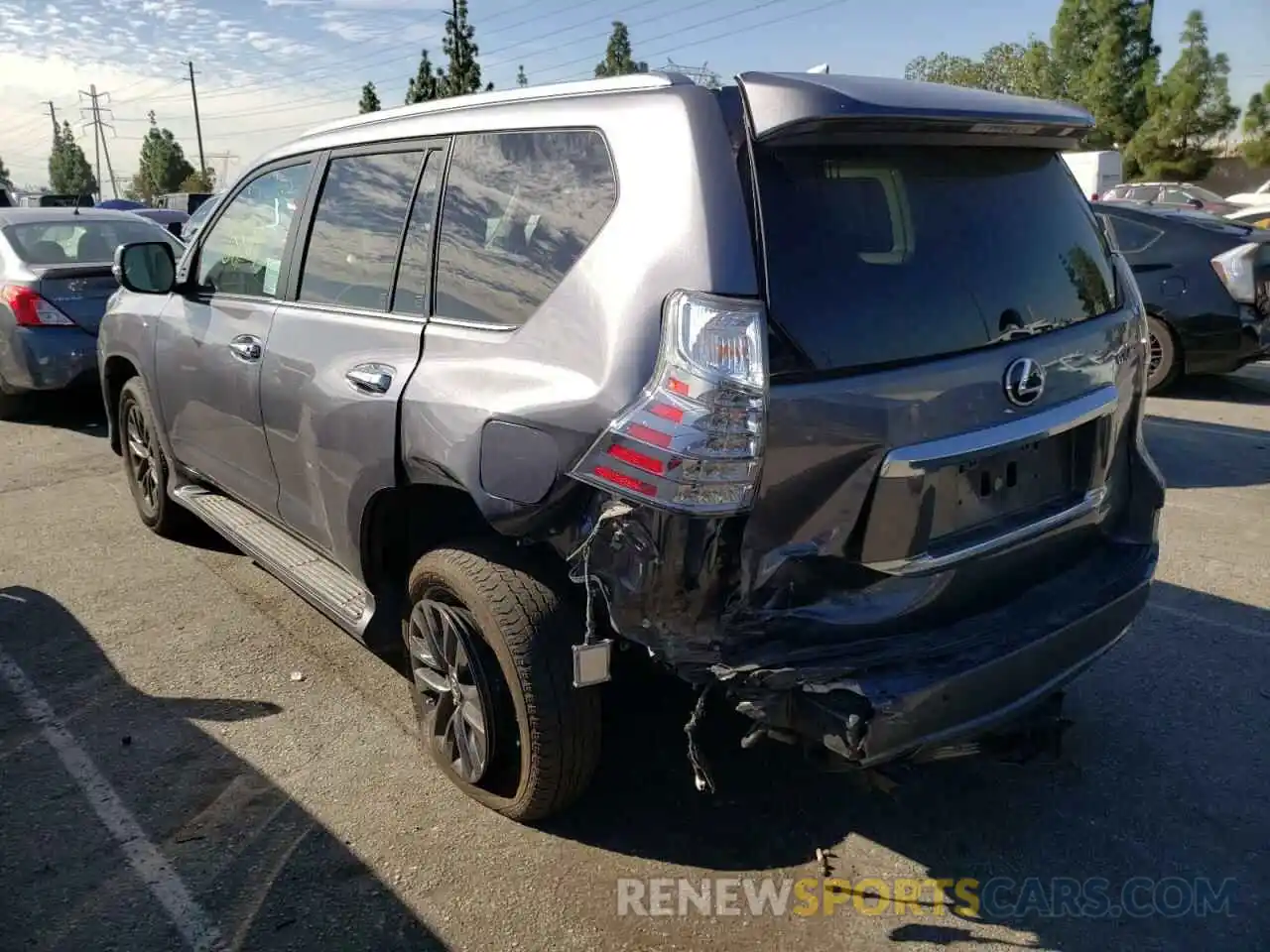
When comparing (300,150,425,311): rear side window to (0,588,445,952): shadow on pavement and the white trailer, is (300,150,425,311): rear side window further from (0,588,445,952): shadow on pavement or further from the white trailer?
the white trailer

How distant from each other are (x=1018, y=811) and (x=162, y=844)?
2496 mm

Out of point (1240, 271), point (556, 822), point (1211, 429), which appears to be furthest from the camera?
point (1240, 271)

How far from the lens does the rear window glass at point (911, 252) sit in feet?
7.45

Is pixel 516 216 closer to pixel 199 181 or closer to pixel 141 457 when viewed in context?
pixel 141 457

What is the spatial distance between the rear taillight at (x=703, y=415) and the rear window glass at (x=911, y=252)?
128mm

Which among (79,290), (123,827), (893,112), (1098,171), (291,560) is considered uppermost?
(1098,171)

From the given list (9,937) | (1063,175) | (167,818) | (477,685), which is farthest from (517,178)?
(9,937)

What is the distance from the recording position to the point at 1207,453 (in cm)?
698

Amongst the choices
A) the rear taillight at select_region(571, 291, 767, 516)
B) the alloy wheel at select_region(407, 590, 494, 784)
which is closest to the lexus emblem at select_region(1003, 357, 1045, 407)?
the rear taillight at select_region(571, 291, 767, 516)

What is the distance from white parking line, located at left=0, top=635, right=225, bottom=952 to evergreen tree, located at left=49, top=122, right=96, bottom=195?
108 metres

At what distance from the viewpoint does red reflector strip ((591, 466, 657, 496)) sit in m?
2.20

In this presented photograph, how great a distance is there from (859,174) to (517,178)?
3.01 ft

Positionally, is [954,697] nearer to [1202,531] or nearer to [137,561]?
[1202,531]

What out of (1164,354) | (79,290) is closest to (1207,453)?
(1164,354)
